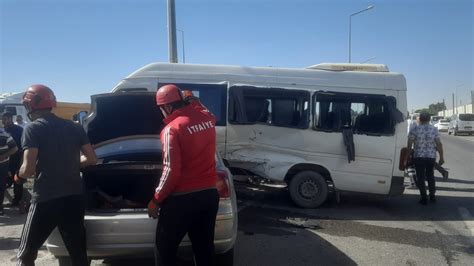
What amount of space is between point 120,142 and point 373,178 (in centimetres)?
483

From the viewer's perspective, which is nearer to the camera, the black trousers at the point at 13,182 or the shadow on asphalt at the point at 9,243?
the shadow on asphalt at the point at 9,243

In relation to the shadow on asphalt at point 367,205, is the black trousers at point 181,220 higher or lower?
higher

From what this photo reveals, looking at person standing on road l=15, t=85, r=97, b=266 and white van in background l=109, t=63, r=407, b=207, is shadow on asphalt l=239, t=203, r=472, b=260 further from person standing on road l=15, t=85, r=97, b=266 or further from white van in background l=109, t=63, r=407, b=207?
person standing on road l=15, t=85, r=97, b=266

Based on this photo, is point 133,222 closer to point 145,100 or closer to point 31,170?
point 31,170

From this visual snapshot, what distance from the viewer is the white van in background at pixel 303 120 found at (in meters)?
8.16

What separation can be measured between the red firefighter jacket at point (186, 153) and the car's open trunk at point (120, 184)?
45.0 inches

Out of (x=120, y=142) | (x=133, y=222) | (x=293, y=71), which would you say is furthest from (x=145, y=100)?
(x=293, y=71)

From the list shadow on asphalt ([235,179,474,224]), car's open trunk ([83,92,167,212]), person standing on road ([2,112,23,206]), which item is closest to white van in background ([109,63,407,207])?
shadow on asphalt ([235,179,474,224])

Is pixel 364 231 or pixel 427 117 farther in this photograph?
pixel 427 117

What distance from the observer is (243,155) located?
27.4ft

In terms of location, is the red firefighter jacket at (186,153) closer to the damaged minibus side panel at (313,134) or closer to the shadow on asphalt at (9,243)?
the shadow on asphalt at (9,243)

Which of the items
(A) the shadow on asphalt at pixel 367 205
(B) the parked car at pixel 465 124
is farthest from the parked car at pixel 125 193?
(B) the parked car at pixel 465 124

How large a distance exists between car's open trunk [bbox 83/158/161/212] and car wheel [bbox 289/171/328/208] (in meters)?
3.83

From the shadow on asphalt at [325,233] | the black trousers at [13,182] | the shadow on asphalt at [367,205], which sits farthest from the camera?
the black trousers at [13,182]
